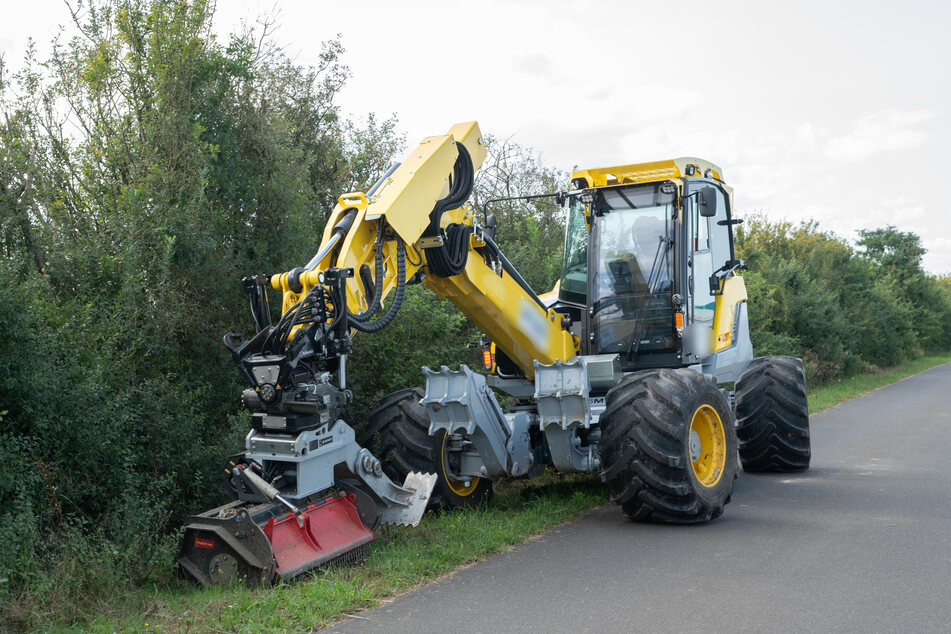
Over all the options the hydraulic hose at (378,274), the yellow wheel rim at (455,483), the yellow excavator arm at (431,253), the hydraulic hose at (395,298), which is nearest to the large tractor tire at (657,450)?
the yellow excavator arm at (431,253)

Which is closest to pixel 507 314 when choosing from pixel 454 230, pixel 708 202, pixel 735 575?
pixel 454 230

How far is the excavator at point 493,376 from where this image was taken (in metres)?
5.59

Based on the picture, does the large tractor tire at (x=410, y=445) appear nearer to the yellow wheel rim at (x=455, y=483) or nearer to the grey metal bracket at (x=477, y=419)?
the yellow wheel rim at (x=455, y=483)

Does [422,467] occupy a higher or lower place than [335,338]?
lower

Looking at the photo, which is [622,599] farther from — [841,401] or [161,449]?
[841,401]

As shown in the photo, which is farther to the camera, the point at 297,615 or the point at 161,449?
the point at 161,449

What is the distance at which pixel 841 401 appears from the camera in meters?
19.0

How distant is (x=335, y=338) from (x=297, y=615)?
5.97ft

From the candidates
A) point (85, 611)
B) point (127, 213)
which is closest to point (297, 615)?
point (85, 611)

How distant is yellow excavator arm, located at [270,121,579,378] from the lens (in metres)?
6.05

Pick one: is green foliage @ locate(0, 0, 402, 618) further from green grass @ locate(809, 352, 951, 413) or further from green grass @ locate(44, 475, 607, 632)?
green grass @ locate(809, 352, 951, 413)

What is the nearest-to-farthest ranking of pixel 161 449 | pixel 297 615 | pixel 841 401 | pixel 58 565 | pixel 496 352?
1. pixel 297 615
2. pixel 58 565
3. pixel 161 449
4. pixel 496 352
5. pixel 841 401

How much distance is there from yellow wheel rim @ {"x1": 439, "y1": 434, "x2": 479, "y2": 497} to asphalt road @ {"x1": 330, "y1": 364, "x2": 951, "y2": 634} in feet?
3.31

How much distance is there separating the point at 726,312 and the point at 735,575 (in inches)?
153
